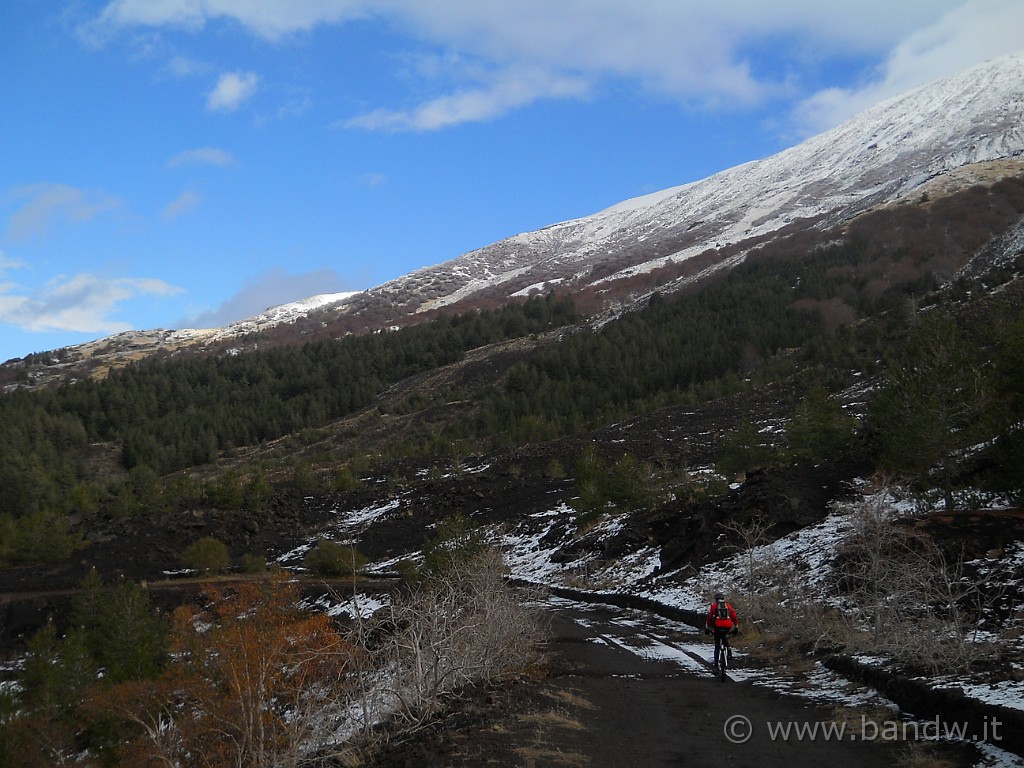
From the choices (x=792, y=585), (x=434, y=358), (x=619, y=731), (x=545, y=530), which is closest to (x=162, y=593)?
(x=545, y=530)

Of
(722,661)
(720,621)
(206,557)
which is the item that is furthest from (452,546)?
(206,557)

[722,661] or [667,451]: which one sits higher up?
[722,661]

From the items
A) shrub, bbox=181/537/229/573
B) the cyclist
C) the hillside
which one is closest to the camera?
the cyclist

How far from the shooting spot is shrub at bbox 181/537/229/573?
41.6 meters

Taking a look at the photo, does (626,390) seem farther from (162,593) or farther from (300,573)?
(162,593)

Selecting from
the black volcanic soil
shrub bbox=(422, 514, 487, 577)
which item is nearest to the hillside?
the black volcanic soil

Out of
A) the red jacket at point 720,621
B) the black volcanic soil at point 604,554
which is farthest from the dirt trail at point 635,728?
the red jacket at point 720,621

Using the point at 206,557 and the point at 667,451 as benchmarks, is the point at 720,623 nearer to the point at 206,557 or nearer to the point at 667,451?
the point at 206,557

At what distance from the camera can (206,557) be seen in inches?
1640

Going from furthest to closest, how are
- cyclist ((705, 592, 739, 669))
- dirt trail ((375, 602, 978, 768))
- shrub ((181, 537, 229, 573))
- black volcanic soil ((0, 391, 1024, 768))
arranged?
shrub ((181, 537, 229, 573)) < cyclist ((705, 592, 739, 669)) < black volcanic soil ((0, 391, 1024, 768)) < dirt trail ((375, 602, 978, 768))

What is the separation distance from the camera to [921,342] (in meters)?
19.6

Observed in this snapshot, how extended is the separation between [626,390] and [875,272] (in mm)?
44559

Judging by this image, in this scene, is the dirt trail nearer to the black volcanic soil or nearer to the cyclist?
the black volcanic soil

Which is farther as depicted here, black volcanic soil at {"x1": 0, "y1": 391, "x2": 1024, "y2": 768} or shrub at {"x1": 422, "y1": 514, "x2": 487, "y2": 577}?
shrub at {"x1": 422, "y1": 514, "x2": 487, "y2": 577}
